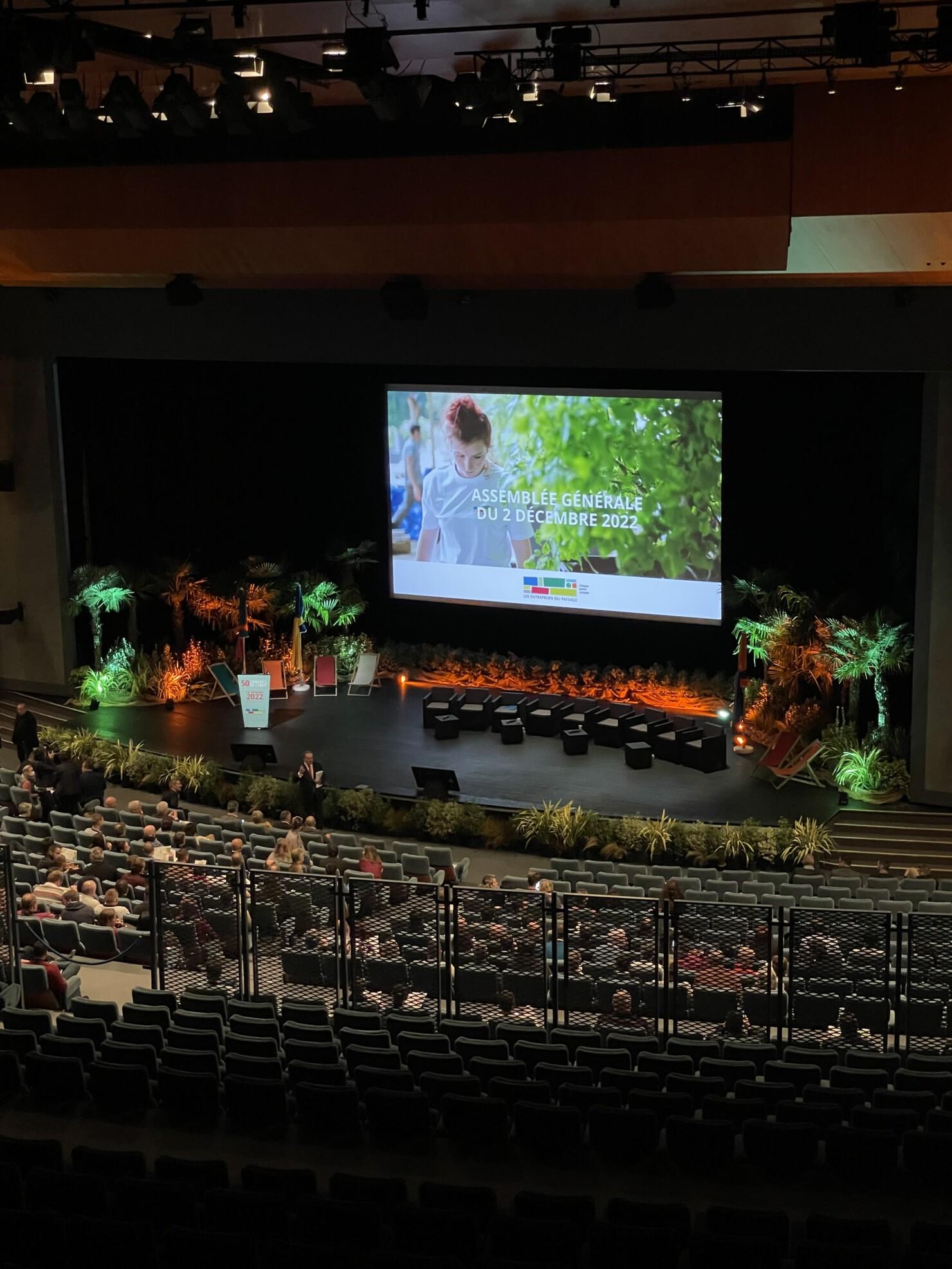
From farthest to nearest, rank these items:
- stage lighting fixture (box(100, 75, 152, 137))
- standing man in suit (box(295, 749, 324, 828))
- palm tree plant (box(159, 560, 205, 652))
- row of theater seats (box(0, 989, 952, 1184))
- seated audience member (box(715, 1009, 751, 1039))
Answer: palm tree plant (box(159, 560, 205, 652)), standing man in suit (box(295, 749, 324, 828)), stage lighting fixture (box(100, 75, 152, 137)), seated audience member (box(715, 1009, 751, 1039)), row of theater seats (box(0, 989, 952, 1184))

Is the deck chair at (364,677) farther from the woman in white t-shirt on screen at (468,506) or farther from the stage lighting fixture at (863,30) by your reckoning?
the stage lighting fixture at (863,30)

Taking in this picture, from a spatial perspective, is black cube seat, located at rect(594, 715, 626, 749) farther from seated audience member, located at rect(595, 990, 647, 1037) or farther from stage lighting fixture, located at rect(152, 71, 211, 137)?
stage lighting fixture, located at rect(152, 71, 211, 137)

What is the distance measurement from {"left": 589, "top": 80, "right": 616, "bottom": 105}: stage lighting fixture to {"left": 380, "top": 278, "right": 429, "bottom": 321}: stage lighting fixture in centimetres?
579

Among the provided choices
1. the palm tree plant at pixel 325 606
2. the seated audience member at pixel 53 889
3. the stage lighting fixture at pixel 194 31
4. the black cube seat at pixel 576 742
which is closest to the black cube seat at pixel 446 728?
the black cube seat at pixel 576 742

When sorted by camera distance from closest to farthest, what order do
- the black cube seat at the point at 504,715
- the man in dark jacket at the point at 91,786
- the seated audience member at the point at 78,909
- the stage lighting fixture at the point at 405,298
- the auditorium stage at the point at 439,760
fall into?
the seated audience member at the point at 78,909
the man in dark jacket at the point at 91,786
the auditorium stage at the point at 439,760
the stage lighting fixture at the point at 405,298
the black cube seat at the point at 504,715

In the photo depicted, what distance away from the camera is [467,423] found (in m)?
23.2

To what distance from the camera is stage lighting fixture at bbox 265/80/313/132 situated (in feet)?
39.4

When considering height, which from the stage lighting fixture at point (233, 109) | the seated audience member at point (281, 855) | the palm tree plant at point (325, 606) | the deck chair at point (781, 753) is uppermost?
the stage lighting fixture at point (233, 109)

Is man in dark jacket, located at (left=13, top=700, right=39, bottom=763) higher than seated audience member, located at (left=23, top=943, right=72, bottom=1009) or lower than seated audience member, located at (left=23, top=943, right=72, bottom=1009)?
higher

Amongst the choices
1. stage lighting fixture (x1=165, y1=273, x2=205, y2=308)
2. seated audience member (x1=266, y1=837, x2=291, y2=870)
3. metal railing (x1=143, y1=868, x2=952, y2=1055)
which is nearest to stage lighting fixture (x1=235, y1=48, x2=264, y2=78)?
metal railing (x1=143, y1=868, x2=952, y2=1055)

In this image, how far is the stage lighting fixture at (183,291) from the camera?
19672 millimetres

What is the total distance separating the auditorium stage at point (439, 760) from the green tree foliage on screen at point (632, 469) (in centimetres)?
319

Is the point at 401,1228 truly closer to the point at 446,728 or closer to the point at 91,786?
the point at 91,786

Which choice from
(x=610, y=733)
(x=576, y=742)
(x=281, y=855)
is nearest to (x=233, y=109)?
(x=281, y=855)
